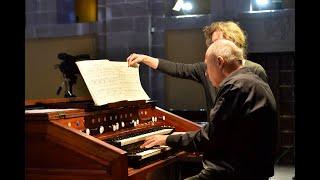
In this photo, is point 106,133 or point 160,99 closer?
point 106,133

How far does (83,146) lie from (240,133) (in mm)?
944

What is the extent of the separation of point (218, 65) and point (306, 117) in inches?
66.0

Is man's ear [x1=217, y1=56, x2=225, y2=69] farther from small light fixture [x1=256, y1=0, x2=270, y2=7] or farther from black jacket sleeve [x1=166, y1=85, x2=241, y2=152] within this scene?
small light fixture [x1=256, y1=0, x2=270, y2=7]

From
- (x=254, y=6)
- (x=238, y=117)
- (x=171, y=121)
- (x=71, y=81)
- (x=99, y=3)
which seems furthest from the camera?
(x=99, y=3)

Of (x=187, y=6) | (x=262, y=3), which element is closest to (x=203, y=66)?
(x=262, y=3)

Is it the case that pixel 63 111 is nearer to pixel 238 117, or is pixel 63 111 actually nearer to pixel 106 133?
pixel 106 133

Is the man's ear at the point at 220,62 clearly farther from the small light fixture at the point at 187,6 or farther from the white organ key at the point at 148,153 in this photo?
the small light fixture at the point at 187,6

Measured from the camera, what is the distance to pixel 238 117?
8.72ft

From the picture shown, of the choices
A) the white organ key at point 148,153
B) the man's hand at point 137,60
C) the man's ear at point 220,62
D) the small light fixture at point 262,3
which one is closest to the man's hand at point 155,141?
the white organ key at point 148,153

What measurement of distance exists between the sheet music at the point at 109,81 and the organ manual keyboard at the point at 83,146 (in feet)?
0.30

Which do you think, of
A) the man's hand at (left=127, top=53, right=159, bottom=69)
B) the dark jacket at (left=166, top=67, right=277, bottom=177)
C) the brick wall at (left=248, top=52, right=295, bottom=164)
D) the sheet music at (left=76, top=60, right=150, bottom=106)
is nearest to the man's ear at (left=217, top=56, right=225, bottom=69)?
the dark jacket at (left=166, top=67, right=277, bottom=177)

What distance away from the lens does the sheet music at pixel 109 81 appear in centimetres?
323

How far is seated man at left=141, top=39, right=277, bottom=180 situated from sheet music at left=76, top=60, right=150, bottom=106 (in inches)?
33.8

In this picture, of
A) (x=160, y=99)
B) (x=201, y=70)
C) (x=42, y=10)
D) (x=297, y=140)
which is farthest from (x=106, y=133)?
(x=42, y=10)
